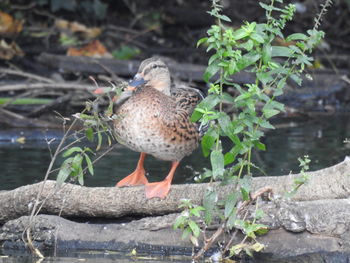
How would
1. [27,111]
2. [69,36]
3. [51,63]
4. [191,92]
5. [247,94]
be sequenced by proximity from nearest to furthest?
[247,94] → [191,92] → [27,111] → [51,63] → [69,36]

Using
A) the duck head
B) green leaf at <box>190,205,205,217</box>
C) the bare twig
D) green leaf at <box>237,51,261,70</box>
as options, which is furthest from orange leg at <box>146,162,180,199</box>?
the bare twig

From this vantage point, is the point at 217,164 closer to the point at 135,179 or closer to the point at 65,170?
the point at 65,170

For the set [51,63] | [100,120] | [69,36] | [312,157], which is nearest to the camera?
[100,120]

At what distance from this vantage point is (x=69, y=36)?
11.7 meters

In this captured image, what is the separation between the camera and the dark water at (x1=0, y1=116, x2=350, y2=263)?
697 centimetres

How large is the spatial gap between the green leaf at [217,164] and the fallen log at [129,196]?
1.97 ft

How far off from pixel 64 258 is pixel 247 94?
1442 mm

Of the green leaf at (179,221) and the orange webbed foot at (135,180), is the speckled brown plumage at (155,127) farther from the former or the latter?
the green leaf at (179,221)

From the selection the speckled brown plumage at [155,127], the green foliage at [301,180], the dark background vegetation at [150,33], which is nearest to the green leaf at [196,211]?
the green foliage at [301,180]

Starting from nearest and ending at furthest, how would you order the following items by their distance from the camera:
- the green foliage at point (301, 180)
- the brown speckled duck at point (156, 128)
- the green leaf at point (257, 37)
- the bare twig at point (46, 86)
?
the green leaf at point (257, 37) < the green foliage at point (301, 180) < the brown speckled duck at point (156, 128) < the bare twig at point (46, 86)

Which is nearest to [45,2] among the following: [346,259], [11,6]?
[11,6]

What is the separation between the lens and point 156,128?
5629mm

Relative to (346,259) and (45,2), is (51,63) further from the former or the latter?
(346,259)

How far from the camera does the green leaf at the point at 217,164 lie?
4734 millimetres
